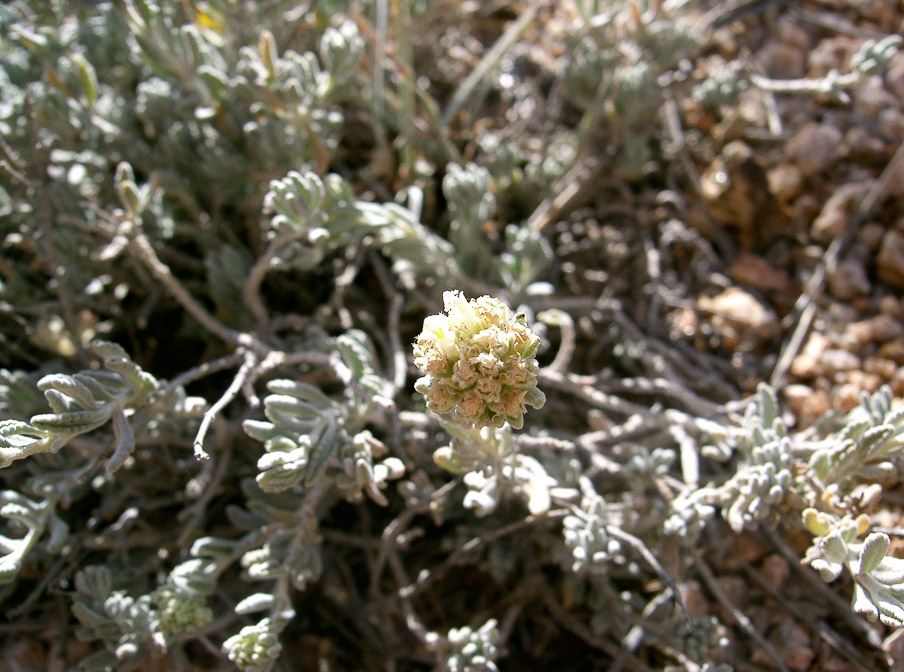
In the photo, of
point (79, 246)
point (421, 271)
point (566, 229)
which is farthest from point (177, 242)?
point (566, 229)

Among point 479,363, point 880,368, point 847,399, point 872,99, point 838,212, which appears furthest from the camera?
point 872,99

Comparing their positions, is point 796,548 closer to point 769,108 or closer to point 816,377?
point 816,377

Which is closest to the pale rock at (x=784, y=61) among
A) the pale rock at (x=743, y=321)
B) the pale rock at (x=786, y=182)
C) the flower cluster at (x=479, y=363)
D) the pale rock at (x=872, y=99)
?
the pale rock at (x=872, y=99)

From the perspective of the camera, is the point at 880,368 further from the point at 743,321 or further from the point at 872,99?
the point at 872,99

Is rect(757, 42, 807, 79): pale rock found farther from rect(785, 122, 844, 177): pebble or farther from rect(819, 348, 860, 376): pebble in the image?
rect(819, 348, 860, 376): pebble

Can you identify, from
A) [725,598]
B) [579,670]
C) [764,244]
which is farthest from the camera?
[764,244]

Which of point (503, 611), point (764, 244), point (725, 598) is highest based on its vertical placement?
point (764, 244)

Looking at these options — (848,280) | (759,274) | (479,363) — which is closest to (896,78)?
(848,280)
